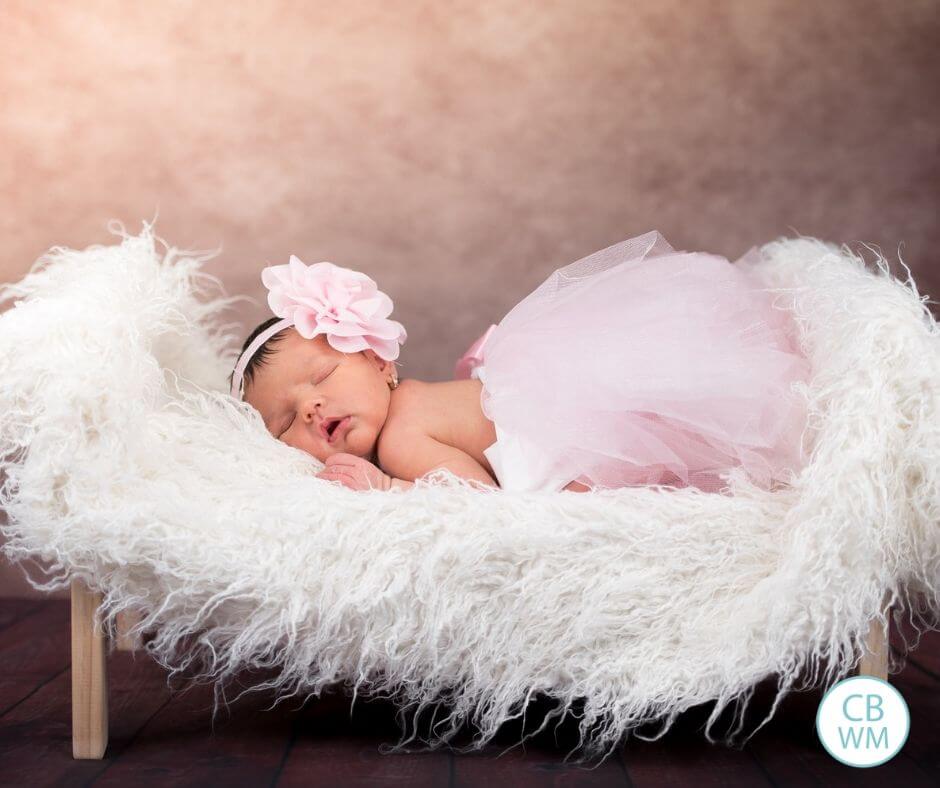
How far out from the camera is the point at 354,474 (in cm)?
150

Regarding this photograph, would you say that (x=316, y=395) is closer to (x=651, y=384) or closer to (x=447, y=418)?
(x=447, y=418)

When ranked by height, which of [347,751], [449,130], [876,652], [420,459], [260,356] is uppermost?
[449,130]

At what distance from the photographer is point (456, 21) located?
7.64 feet

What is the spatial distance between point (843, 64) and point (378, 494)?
165 cm

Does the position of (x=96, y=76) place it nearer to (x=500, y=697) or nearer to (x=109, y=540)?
(x=109, y=540)

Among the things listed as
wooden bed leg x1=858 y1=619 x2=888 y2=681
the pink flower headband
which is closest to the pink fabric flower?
the pink flower headband

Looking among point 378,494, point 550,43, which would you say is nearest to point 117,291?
point 378,494

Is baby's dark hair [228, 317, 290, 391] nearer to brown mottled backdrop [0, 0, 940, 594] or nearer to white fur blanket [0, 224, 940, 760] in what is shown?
white fur blanket [0, 224, 940, 760]

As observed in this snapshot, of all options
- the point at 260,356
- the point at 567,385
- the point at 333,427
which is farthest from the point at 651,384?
the point at 260,356

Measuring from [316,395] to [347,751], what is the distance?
567 mm

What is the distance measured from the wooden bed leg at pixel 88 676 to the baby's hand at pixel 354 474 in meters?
0.35

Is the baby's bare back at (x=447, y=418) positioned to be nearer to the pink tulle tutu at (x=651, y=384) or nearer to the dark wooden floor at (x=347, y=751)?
the pink tulle tutu at (x=651, y=384)

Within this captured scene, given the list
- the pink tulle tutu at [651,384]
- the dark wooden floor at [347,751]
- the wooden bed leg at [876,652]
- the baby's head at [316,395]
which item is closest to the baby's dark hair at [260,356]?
the baby's head at [316,395]

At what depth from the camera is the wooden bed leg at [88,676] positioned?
1.27m
